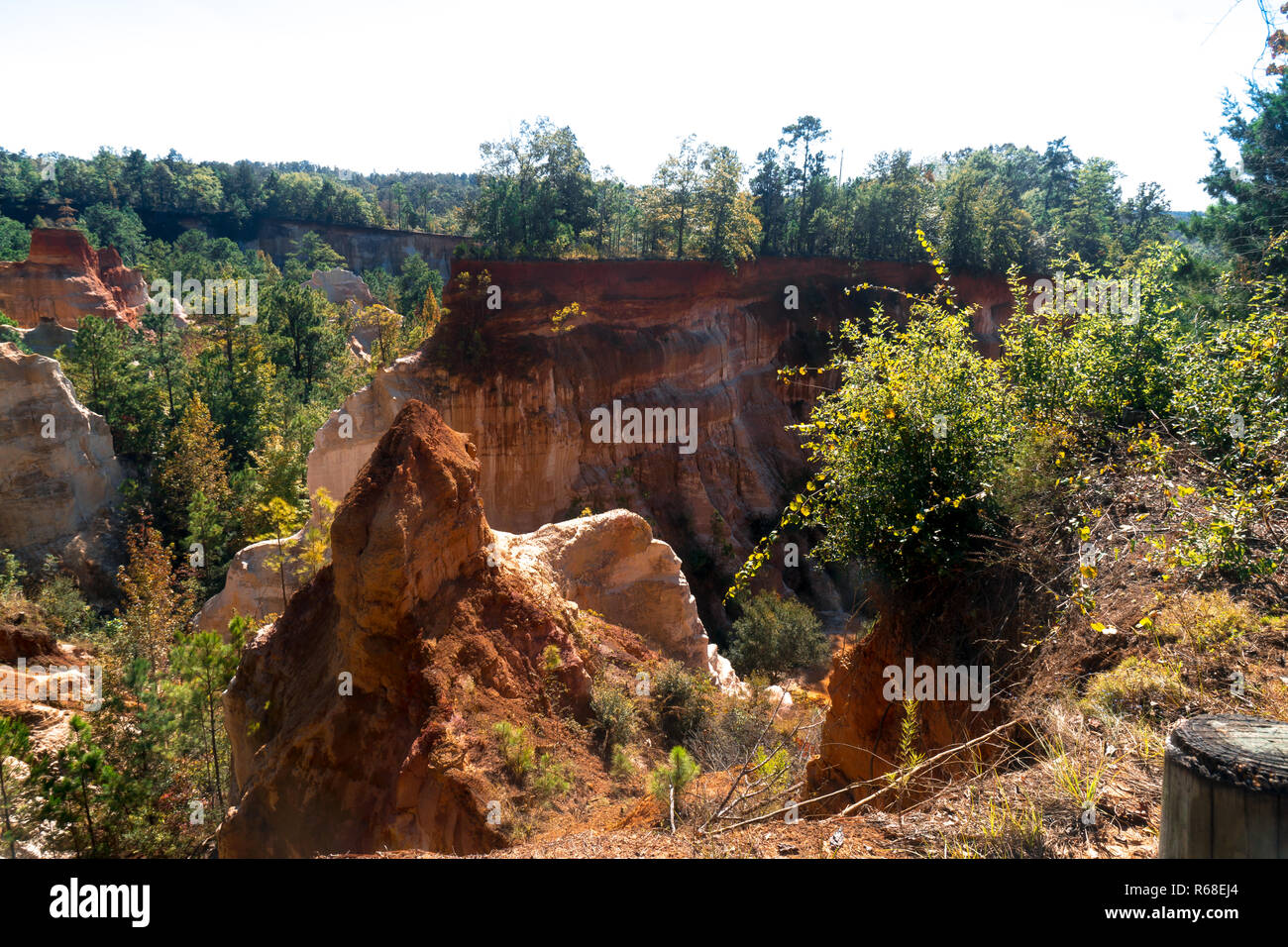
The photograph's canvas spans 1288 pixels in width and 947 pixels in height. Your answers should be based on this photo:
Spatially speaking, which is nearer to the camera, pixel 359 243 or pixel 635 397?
pixel 635 397

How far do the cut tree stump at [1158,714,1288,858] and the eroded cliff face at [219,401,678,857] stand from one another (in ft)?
21.3

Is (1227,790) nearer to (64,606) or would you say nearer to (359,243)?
(64,606)

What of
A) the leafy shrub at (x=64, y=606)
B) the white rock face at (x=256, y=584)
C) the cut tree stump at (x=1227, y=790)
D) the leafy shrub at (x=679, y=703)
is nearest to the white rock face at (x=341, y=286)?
the leafy shrub at (x=64, y=606)

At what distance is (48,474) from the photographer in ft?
90.0

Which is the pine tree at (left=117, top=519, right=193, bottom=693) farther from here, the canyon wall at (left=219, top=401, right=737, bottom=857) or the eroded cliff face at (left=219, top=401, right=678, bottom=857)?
the eroded cliff face at (left=219, top=401, right=678, bottom=857)

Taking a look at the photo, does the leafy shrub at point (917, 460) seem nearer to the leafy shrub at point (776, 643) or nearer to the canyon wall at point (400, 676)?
the canyon wall at point (400, 676)

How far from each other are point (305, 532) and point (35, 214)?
71725 millimetres

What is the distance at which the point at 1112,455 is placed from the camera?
22.9ft

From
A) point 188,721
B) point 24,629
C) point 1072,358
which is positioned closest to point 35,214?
point 24,629

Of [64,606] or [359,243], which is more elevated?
[359,243]

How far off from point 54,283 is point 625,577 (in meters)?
50.0

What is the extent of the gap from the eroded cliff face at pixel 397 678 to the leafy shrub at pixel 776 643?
12311 millimetres

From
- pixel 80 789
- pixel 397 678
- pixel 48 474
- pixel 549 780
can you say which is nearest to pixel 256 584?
pixel 80 789

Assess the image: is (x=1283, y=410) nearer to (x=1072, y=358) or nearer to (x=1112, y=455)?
(x=1112, y=455)
